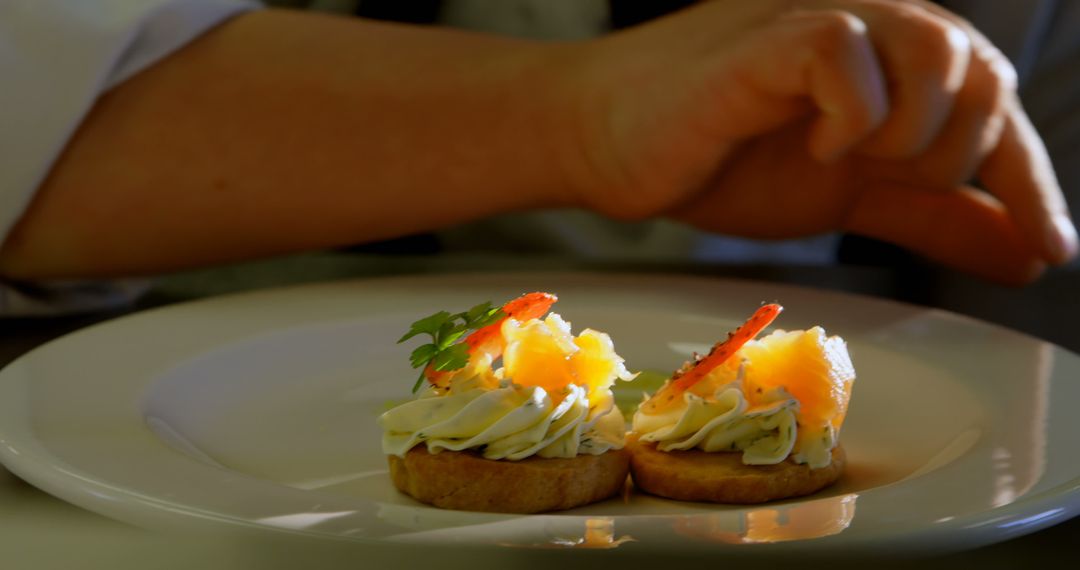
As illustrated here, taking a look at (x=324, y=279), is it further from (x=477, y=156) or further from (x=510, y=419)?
→ (x=510, y=419)

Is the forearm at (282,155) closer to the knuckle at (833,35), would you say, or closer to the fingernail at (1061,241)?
the knuckle at (833,35)

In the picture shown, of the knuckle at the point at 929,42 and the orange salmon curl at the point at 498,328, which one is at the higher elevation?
the knuckle at the point at 929,42

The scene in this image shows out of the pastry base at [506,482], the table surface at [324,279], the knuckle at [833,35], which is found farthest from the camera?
the knuckle at [833,35]

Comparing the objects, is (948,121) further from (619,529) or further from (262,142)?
(619,529)

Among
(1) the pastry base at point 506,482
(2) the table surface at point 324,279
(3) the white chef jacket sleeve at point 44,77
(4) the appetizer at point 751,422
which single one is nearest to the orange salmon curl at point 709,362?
(4) the appetizer at point 751,422

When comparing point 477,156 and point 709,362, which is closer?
point 709,362

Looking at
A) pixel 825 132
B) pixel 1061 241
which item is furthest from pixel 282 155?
pixel 1061 241

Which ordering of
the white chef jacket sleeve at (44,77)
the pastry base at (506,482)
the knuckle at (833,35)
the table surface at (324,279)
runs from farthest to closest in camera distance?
the white chef jacket sleeve at (44,77) → the knuckle at (833,35) → the pastry base at (506,482) → the table surface at (324,279)


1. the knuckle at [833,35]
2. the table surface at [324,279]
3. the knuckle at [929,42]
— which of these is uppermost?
the knuckle at [833,35]

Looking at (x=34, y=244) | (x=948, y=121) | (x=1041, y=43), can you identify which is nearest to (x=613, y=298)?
(x=948, y=121)
